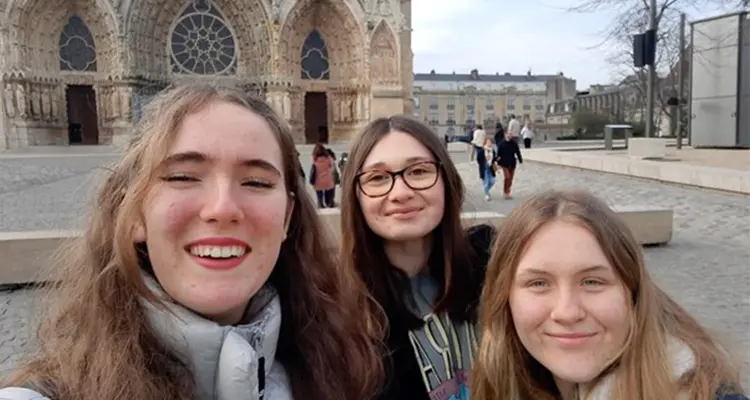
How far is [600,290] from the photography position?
156cm

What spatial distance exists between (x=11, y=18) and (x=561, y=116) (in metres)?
49.4

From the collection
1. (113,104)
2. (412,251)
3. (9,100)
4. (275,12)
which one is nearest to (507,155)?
(412,251)

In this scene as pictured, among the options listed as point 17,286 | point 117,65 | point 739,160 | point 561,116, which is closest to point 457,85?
Result: point 561,116

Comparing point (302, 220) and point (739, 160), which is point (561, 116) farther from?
point (302, 220)

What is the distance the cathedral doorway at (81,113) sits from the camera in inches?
1080

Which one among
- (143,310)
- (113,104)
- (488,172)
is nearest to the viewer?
(143,310)

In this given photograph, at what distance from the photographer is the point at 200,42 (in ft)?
94.4

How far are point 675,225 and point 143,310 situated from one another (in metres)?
9.11

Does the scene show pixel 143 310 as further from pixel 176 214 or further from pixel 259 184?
pixel 259 184

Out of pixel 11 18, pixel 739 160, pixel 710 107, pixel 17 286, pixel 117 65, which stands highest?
pixel 11 18

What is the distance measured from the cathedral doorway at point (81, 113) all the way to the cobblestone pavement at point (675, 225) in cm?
978

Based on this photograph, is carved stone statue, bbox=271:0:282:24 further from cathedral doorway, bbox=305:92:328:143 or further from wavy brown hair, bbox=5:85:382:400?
wavy brown hair, bbox=5:85:382:400

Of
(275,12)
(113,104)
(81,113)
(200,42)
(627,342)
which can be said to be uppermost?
(275,12)

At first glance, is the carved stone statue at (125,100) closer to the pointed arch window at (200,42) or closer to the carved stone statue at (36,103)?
the pointed arch window at (200,42)
